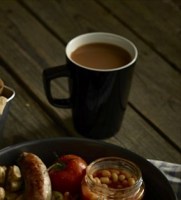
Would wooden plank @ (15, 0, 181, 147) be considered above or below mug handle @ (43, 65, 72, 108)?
below

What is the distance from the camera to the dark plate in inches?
38.0

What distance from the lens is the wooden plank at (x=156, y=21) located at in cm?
140

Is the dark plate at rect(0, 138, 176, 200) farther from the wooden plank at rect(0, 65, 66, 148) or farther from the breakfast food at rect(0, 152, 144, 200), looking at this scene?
the wooden plank at rect(0, 65, 66, 148)

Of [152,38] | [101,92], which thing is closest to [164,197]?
[101,92]

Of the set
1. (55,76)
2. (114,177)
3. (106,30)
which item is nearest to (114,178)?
(114,177)

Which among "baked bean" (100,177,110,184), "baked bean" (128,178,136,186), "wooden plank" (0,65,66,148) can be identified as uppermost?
"baked bean" (128,178,136,186)

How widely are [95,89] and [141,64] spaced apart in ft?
0.96

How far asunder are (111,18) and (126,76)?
1.44ft

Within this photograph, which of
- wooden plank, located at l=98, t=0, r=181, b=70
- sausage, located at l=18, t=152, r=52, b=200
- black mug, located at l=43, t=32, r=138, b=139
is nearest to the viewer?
sausage, located at l=18, t=152, r=52, b=200

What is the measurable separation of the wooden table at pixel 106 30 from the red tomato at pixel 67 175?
0.57ft

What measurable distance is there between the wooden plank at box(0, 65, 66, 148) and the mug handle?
0.06m

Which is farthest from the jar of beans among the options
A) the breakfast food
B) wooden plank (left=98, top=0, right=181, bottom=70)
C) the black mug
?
wooden plank (left=98, top=0, right=181, bottom=70)

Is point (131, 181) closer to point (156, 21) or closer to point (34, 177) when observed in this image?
point (34, 177)

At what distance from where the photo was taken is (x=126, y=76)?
3.54ft
